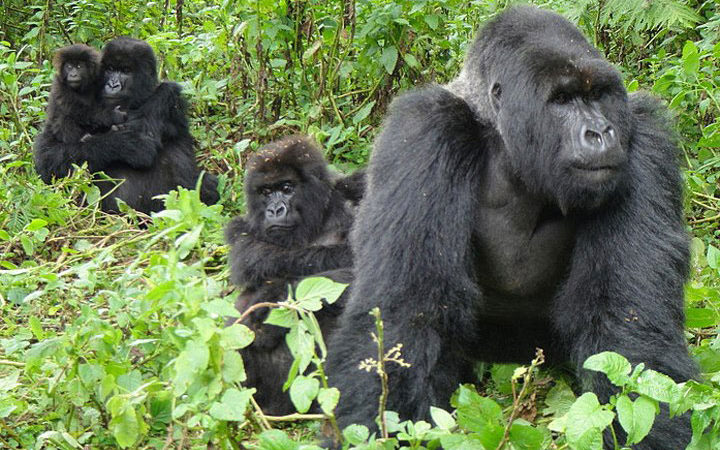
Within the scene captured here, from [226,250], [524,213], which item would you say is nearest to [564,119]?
[524,213]

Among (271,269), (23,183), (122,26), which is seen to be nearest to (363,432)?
(271,269)

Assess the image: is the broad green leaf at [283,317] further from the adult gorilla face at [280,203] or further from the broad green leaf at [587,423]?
the adult gorilla face at [280,203]

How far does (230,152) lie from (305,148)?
165cm

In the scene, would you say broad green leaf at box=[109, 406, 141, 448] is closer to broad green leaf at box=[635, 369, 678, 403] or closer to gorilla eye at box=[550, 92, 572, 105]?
broad green leaf at box=[635, 369, 678, 403]

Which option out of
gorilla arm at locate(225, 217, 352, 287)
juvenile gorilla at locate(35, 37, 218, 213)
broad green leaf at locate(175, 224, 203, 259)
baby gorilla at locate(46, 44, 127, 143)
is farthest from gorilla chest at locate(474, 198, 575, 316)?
baby gorilla at locate(46, 44, 127, 143)

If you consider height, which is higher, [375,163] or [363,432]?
[375,163]

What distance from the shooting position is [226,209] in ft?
20.7

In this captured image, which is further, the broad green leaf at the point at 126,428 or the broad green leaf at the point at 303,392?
the broad green leaf at the point at 126,428

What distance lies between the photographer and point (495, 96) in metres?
3.49

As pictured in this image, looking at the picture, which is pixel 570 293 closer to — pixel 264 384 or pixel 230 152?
pixel 264 384

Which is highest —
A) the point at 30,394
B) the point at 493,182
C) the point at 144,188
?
the point at 493,182

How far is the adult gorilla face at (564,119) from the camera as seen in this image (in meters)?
3.14

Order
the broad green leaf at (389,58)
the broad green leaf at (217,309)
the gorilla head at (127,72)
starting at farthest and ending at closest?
1. the gorilla head at (127,72)
2. the broad green leaf at (389,58)
3. the broad green leaf at (217,309)

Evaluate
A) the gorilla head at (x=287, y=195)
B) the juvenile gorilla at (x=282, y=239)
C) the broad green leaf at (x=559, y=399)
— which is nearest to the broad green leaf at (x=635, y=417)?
the broad green leaf at (x=559, y=399)
